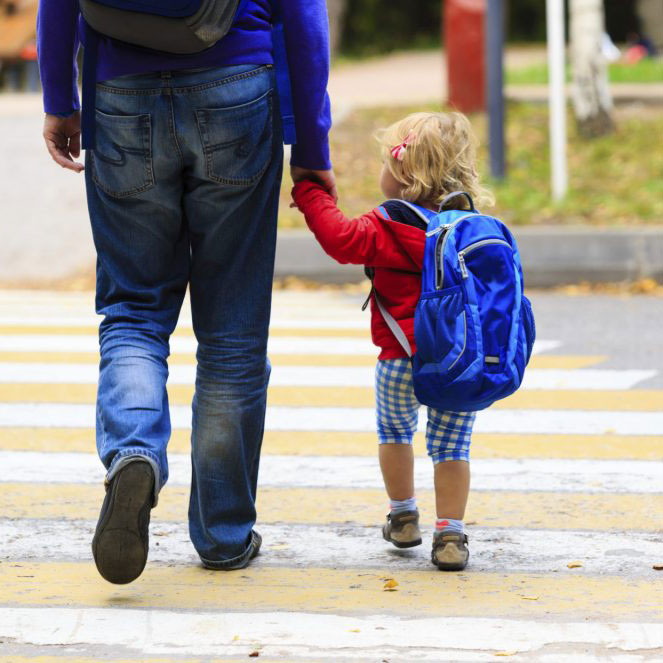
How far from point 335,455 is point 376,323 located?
1.37 m

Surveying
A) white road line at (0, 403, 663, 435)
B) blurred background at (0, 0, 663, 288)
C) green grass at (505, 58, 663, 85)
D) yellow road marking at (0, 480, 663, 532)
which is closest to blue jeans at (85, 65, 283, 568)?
yellow road marking at (0, 480, 663, 532)

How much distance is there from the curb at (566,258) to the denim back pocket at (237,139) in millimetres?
5768

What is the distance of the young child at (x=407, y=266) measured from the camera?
11.6 ft

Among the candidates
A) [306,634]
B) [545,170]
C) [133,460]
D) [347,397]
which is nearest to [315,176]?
[133,460]

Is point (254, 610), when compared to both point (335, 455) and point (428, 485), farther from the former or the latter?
point (335, 455)

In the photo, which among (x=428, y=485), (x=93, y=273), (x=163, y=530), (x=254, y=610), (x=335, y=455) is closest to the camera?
(x=254, y=610)

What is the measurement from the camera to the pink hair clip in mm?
3645

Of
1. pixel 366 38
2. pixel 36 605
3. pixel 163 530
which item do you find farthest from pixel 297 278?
pixel 366 38

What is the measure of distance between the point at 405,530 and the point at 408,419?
0.30 m

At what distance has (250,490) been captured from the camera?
361 cm

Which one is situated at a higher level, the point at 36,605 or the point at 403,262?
the point at 403,262

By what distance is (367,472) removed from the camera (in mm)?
4746

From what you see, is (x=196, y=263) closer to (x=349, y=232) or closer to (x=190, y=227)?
(x=190, y=227)

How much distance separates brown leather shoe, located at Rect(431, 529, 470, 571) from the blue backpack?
0.35 meters
